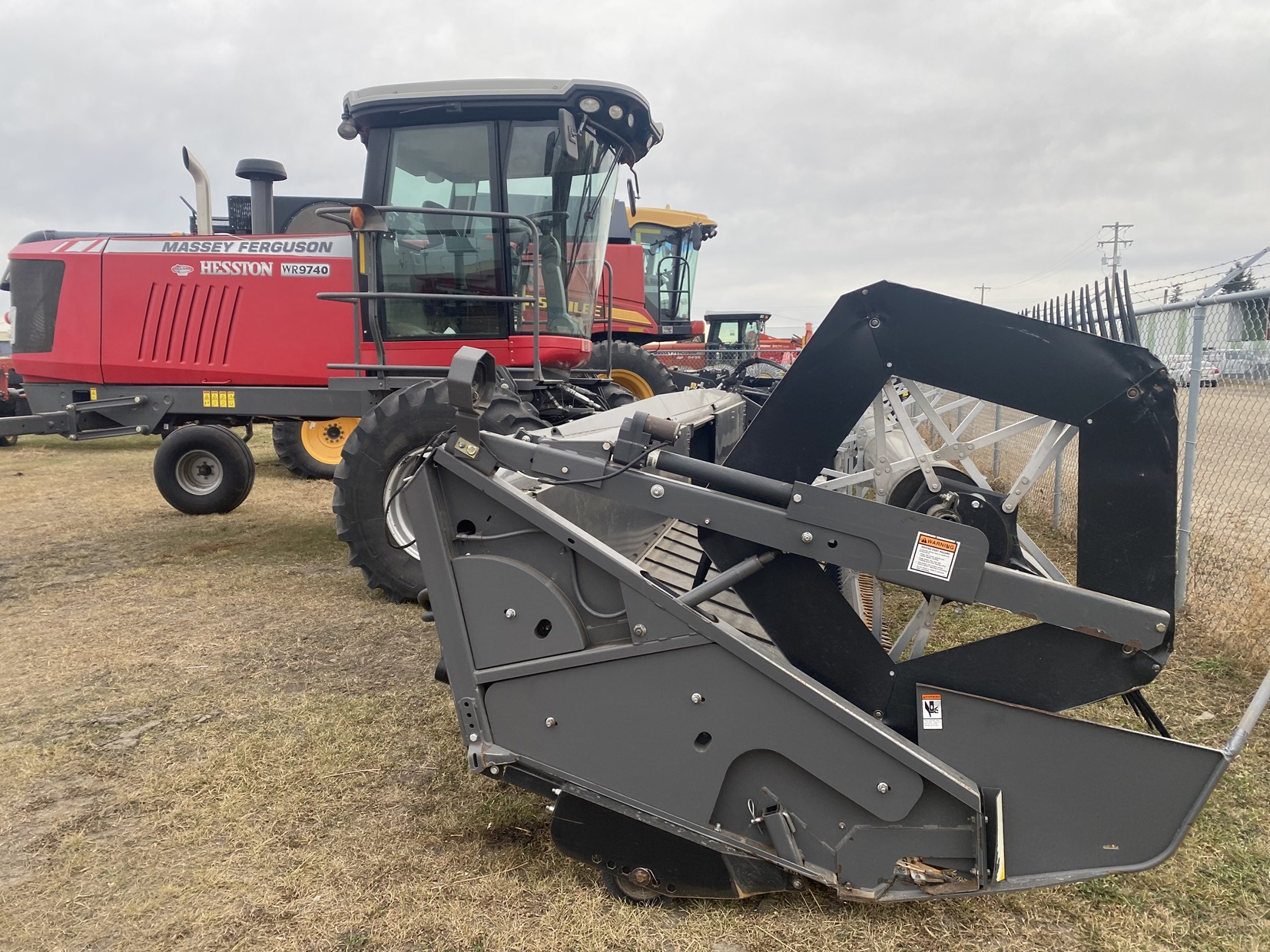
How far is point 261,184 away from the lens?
7.19 m

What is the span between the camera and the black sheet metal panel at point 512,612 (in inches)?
86.3

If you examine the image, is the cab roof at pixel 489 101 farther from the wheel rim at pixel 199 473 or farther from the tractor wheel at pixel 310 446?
the tractor wheel at pixel 310 446

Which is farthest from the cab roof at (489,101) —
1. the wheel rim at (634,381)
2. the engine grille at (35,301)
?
the wheel rim at (634,381)

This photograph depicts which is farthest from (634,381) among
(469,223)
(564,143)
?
(564,143)

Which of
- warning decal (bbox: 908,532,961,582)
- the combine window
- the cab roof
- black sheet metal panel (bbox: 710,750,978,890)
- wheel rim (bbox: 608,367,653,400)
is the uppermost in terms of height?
the cab roof

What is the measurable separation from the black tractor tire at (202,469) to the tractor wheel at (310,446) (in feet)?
7.48

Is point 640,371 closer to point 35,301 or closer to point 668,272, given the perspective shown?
point 35,301

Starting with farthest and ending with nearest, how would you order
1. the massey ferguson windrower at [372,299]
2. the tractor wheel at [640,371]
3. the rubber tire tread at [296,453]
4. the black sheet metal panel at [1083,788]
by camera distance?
the rubber tire tread at [296,453]
the tractor wheel at [640,371]
the massey ferguson windrower at [372,299]
the black sheet metal panel at [1083,788]

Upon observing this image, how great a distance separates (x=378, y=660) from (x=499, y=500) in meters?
2.05

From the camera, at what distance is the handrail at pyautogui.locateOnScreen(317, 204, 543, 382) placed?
4.85 meters

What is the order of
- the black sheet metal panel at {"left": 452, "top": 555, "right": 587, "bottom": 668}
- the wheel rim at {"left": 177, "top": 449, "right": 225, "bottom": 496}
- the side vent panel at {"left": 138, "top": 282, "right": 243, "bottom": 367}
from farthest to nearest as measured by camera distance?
the wheel rim at {"left": 177, "top": 449, "right": 225, "bottom": 496} < the side vent panel at {"left": 138, "top": 282, "right": 243, "bottom": 367} < the black sheet metal panel at {"left": 452, "top": 555, "right": 587, "bottom": 668}

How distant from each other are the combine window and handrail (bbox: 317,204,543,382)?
0.23 feet

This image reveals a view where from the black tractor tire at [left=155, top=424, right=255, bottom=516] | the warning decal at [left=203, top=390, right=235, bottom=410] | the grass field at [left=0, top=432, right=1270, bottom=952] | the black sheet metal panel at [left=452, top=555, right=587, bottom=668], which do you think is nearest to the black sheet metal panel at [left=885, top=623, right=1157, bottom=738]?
the grass field at [left=0, top=432, right=1270, bottom=952]

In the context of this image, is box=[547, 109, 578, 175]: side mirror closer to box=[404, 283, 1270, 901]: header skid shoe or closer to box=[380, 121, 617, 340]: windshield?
box=[380, 121, 617, 340]: windshield
